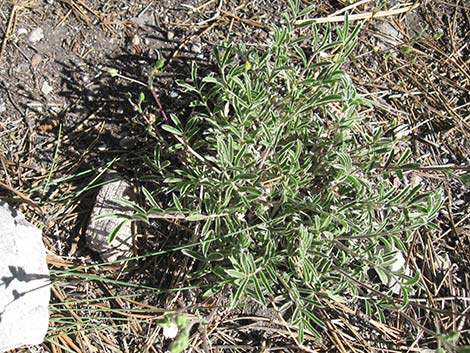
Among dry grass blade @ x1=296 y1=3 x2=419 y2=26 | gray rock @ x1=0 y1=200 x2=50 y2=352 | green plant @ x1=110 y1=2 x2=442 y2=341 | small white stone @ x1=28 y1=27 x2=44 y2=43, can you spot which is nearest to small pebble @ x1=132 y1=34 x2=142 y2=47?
small white stone @ x1=28 y1=27 x2=44 y2=43

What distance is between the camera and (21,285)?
2.45m

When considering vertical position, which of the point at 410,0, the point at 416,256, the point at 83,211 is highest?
the point at 410,0

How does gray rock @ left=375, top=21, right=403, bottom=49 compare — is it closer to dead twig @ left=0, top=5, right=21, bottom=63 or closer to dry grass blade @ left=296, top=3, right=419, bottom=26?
dry grass blade @ left=296, top=3, right=419, bottom=26

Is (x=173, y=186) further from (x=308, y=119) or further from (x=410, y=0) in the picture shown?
(x=410, y=0)

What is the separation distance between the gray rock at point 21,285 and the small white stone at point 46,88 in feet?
2.29

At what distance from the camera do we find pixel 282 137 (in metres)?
2.65

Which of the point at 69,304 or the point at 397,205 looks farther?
the point at 69,304

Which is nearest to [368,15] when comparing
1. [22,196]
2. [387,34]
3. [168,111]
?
[387,34]

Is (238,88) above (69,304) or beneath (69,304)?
above

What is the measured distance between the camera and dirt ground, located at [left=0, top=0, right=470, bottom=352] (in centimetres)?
275

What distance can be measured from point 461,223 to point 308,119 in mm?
1071

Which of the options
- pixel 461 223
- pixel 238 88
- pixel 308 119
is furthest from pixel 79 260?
pixel 461 223

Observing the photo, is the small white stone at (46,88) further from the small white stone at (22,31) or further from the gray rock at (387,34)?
the gray rock at (387,34)

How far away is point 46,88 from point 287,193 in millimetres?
1413
